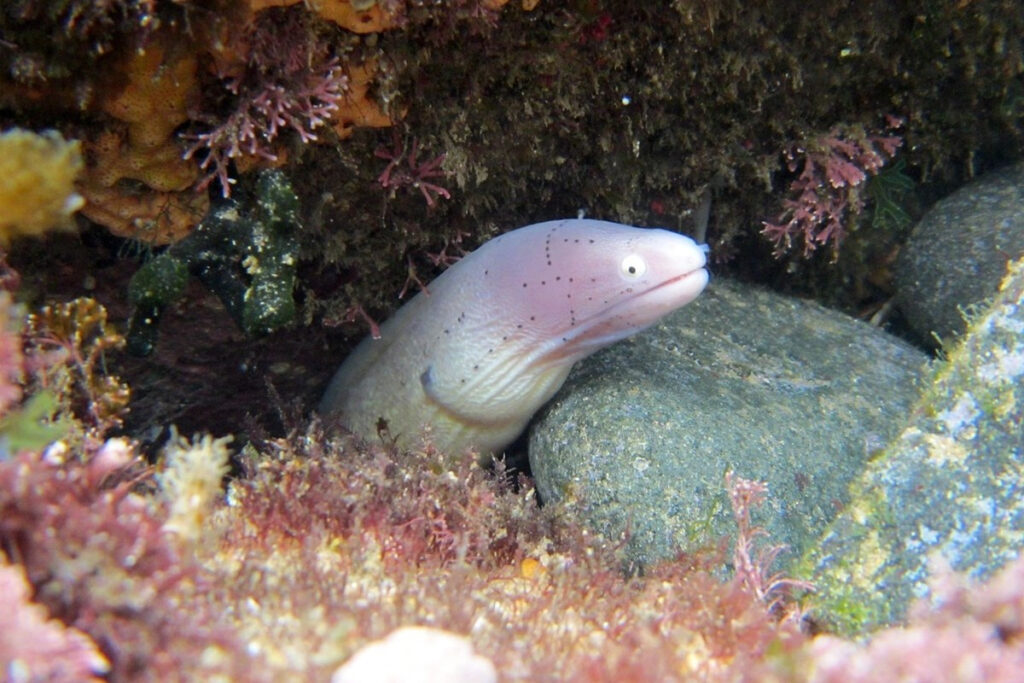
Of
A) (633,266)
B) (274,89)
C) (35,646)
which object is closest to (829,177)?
(633,266)

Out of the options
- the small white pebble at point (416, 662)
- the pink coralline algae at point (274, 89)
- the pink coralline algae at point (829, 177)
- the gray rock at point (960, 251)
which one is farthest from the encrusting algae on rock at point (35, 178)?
the gray rock at point (960, 251)

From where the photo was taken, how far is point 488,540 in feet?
8.14

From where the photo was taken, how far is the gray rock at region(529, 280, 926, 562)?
284cm

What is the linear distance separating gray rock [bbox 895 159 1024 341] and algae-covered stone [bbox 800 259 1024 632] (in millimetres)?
1549

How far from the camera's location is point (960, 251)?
383cm

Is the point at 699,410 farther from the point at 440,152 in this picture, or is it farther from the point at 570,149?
the point at 440,152

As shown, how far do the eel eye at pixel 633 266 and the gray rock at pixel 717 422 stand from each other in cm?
63

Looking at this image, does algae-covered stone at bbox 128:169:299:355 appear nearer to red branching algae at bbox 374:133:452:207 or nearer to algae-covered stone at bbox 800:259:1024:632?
red branching algae at bbox 374:133:452:207

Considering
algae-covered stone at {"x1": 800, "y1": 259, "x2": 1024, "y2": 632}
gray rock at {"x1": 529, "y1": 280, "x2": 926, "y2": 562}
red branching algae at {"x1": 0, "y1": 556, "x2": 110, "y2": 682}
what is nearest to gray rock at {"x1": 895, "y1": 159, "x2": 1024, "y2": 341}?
gray rock at {"x1": 529, "y1": 280, "x2": 926, "y2": 562}

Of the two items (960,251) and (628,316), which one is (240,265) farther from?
(960,251)

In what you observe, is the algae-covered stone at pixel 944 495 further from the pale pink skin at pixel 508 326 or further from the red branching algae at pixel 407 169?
the red branching algae at pixel 407 169

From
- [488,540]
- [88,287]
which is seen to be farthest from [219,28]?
[488,540]

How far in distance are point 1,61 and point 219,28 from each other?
72cm

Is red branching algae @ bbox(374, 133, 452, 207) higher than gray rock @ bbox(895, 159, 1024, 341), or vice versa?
red branching algae @ bbox(374, 133, 452, 207)
